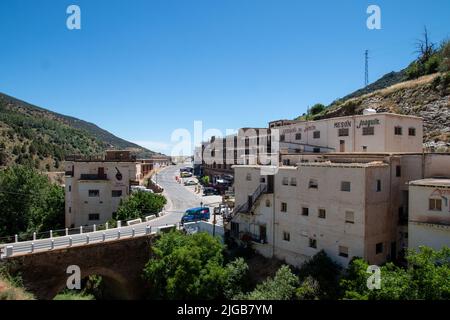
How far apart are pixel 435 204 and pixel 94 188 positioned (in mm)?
41145

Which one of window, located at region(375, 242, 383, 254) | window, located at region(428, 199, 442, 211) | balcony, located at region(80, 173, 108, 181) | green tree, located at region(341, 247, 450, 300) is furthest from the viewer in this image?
balcony, located at region(80, 173, 108, 181)

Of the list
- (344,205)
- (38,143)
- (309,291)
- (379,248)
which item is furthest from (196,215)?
(38,143)

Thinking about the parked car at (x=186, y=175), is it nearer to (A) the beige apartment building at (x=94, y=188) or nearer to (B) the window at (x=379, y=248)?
(A) the beige apartment building at (x=94, y=188)

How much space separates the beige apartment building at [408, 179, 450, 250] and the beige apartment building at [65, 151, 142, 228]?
1478 inches

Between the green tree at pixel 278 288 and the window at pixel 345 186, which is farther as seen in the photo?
the window at pixel 345 186

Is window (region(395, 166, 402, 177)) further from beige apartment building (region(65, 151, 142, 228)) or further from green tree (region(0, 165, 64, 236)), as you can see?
green tree (region(0, 165, 64, 236))

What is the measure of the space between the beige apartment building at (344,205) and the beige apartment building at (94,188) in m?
25.4

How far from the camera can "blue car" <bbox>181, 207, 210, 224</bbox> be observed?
38.8 m

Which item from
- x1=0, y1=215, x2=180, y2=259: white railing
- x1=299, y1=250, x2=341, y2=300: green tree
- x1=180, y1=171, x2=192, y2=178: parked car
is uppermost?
x1=180, y1=171, x2=192, y2=178: parked car

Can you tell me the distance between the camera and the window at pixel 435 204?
21.3 metres

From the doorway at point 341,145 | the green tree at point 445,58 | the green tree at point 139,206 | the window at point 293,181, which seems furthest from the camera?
the green tree at point 445,58

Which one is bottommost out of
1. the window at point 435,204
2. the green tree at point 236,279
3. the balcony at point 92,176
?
the green tree at point 236,279

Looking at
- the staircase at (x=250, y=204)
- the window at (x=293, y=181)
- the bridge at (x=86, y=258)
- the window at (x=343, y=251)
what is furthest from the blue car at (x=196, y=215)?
the window at (x=343, y=251)

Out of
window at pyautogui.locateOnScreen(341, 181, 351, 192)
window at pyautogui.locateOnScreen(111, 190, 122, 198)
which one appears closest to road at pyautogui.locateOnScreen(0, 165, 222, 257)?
window at pyautogui.locateOnScreen(111, 190, 122, 198)
